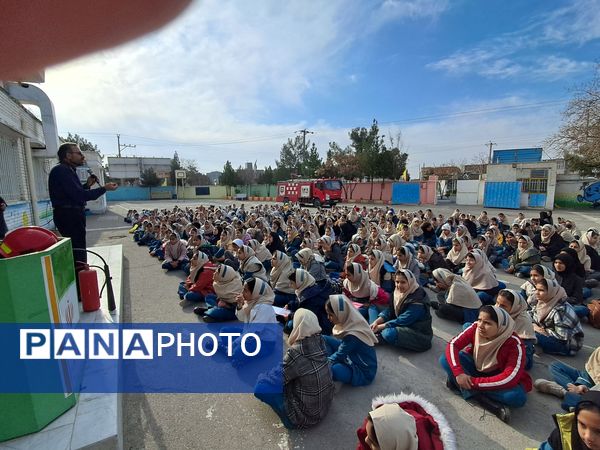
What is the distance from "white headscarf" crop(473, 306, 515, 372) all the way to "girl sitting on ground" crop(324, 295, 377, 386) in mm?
917

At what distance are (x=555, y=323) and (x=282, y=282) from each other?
363 cm

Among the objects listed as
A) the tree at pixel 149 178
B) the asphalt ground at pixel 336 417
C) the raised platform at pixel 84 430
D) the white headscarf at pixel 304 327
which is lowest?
the asphalt ground at pixel 336 417

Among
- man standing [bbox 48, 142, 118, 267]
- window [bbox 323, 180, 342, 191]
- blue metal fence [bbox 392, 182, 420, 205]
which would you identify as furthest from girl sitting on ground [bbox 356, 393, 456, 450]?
blue metal fence [bbox 392, 182, 420, 205]

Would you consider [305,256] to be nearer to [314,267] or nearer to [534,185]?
[314,267]

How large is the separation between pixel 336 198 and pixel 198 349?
22624 mm

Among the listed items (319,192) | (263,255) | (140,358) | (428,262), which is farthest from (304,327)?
(319,192)

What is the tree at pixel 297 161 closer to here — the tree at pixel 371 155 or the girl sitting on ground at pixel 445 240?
the tree at pixel 371 155

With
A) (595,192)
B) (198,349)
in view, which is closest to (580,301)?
(198,349)

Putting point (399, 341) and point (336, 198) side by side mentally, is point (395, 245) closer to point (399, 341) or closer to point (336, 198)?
point (399, 341)

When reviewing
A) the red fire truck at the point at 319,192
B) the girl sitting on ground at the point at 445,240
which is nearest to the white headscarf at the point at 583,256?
the girl sitting on ground at the point at 445,240

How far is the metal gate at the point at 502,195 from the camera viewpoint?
24.0m

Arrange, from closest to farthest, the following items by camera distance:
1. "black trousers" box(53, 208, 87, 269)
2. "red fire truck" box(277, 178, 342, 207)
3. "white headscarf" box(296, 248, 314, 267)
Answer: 1. "black trousers" box(53, 208, 87, 269)
2. "white headscarf" box(296, 248, 314, 267)
3. "red fire truck" box(277, 178, 342, 207)

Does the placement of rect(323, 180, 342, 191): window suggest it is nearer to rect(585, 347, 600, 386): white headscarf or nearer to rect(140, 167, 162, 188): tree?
rect(585, 347, 600, 386): white headscarf

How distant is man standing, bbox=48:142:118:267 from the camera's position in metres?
3.58
